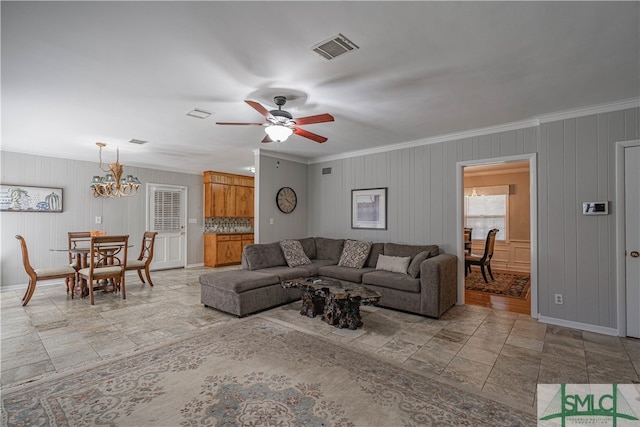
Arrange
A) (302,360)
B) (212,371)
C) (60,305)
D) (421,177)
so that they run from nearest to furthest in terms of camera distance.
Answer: (212,371)
(302,360)
(60,305)
(421,177)

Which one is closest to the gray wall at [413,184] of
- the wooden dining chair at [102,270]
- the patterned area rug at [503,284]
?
the patterned area rug at [503,284]

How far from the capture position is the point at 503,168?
739cm

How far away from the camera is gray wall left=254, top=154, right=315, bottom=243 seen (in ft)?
18.2

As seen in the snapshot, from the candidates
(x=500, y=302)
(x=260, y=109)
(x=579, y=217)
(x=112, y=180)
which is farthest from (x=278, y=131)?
(x=500, y=302)

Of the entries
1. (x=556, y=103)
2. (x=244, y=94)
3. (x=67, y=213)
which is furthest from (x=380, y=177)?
(x=67, y=213)

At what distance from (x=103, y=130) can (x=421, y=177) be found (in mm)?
4718

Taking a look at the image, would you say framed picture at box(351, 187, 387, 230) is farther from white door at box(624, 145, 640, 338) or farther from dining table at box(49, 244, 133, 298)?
dining table at box(49, 244, 133, 298)

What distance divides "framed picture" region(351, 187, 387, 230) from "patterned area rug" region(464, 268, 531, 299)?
6.69 ft

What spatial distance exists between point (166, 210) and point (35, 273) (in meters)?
3.11

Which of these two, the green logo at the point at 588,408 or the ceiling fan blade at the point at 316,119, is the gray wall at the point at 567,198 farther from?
the ceiling fan blade at the point at 316,119

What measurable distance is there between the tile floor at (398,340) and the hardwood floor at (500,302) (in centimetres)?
29

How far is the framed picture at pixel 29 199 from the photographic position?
17.3ft

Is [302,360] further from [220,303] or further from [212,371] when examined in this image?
[220,303]

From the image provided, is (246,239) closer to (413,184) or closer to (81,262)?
(81,262)
